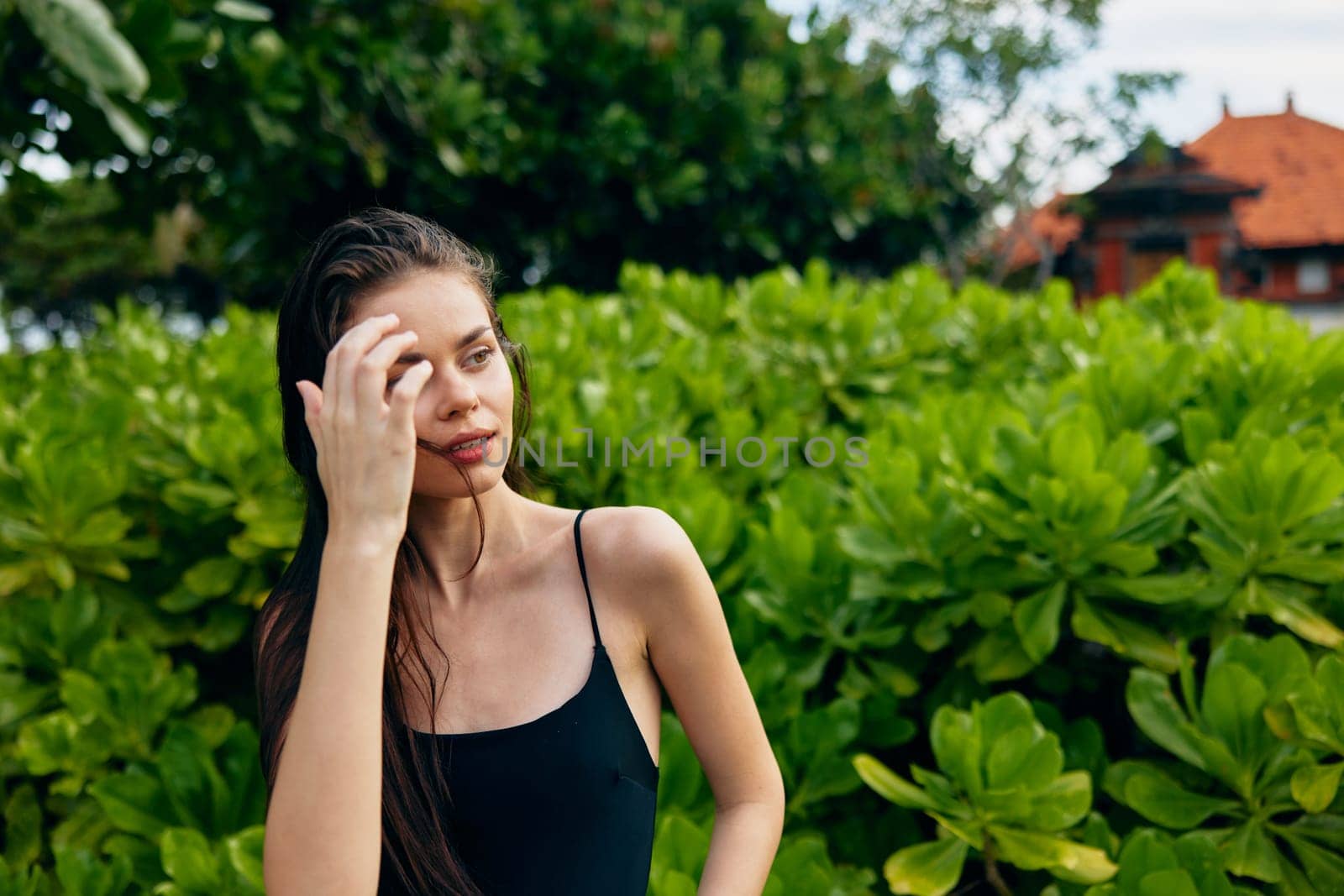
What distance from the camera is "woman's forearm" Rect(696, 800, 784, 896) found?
1.50 meters

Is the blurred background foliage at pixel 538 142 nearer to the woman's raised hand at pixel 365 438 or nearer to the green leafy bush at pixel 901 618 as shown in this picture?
the green leafy bush at pixel 901 618

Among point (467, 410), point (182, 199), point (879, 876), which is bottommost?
point (879, 876)

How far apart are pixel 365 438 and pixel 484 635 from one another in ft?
1.37

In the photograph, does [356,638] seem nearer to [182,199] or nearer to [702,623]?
[702,623]

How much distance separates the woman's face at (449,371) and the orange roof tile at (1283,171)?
29002mm

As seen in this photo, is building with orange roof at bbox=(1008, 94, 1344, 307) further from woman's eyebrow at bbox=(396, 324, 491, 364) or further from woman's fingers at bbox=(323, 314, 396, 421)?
woman's fingers at bbox=(323, 314, 396, 421)

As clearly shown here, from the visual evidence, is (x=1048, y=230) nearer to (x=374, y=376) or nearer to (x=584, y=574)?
Result: (x=584, y=574)

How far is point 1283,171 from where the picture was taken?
29.0 m

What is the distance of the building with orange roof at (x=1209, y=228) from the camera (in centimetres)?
2638

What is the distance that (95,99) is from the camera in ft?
10.3

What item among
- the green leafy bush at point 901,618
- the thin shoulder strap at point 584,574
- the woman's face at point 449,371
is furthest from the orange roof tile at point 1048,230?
the woman's face at point 449,371

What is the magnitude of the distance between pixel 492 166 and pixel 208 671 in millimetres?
5956

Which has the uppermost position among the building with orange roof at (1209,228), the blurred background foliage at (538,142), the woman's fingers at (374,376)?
the blurred background foliage at (538,142)

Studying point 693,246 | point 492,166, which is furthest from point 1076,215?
point 492,166
